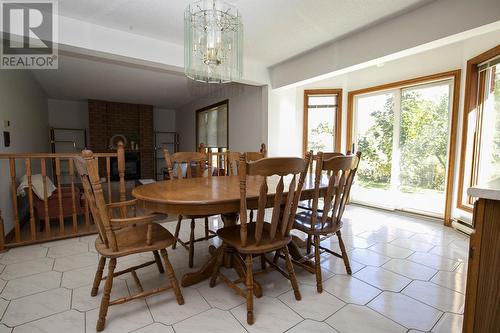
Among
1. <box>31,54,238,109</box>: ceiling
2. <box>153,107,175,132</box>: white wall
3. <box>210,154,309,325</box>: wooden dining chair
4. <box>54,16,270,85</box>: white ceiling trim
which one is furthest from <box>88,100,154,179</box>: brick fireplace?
<box>210,154,309,325</box>: wooden dining chair

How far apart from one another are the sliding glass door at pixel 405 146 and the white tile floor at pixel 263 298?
1418 millimetres

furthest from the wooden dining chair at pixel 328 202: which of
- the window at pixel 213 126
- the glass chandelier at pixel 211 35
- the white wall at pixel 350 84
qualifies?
the window at pixel 213 126

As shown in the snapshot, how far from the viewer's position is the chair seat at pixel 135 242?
1.44 metres

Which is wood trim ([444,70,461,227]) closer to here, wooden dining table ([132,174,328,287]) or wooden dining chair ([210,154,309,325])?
wooden dining table ([132,174,328,287])

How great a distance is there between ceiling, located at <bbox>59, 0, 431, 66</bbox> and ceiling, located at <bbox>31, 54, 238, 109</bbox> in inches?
43.7

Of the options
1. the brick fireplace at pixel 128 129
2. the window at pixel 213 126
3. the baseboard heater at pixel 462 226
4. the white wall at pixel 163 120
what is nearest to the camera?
the baseboard heater at pixel 462 226

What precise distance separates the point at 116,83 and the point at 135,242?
193 inches

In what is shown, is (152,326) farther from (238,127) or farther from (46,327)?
(238,127)

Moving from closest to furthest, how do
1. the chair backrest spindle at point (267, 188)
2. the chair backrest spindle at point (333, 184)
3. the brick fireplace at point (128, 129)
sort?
the chair backrest spindle at point (267, 188)
the chair backrest spindle at point (333, 184)
the brick fireplace at point (128, 129)

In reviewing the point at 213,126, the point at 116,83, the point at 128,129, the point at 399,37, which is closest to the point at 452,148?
the point at 399,37

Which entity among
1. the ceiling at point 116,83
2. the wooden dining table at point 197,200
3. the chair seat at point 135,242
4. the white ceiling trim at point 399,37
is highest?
the ceiling at point 116,83

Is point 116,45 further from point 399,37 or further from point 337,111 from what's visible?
point 337,111

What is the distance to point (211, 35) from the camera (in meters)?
2.02

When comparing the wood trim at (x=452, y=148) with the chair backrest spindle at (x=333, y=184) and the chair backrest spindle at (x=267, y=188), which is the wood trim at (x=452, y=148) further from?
the chair backrest spindle at (x=267, y=188)
